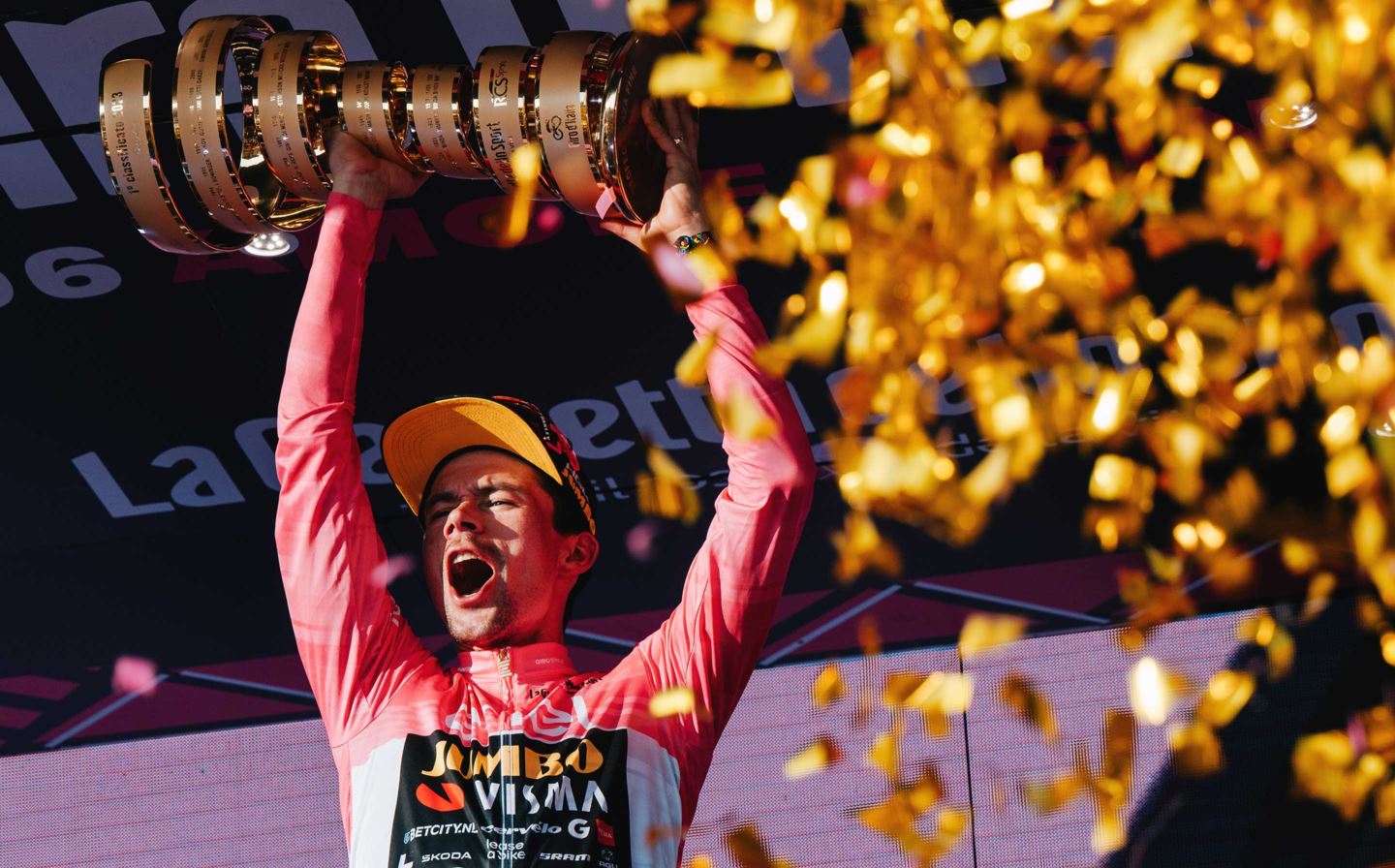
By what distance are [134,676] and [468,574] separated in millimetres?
970

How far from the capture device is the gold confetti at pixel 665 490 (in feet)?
9.54

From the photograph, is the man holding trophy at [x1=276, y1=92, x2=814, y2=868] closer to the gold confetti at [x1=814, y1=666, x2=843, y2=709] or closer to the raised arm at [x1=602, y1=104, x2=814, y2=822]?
the raised arm at [x1=602, y1=104, x2=814, y2=822]

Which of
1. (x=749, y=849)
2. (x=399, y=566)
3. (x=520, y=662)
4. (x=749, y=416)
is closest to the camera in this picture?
(x=749, y=416)

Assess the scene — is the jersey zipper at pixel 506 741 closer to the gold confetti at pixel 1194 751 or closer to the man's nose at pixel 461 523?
the man's nose at pixel 461 523

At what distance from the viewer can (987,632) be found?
2996mm

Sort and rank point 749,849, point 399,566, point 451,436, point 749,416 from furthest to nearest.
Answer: point 399,566 → point 749,849 → point 451,436 → point 749,416

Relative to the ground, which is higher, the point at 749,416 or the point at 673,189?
the point at 673,189

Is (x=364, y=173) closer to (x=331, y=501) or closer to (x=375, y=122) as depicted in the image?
(x=375, y=122)

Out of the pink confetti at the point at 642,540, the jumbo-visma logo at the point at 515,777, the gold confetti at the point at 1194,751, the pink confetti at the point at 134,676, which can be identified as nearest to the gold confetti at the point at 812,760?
the pink confetti at the point at 642,540

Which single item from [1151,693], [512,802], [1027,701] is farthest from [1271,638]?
[512,802]

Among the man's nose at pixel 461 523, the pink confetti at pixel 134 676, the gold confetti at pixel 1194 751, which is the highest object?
the pink confetti at pixel 134 676

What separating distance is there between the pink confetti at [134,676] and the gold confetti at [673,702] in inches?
48.7

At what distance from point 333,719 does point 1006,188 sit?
112cm

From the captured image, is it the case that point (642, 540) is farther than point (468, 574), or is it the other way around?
point (642, 540)
